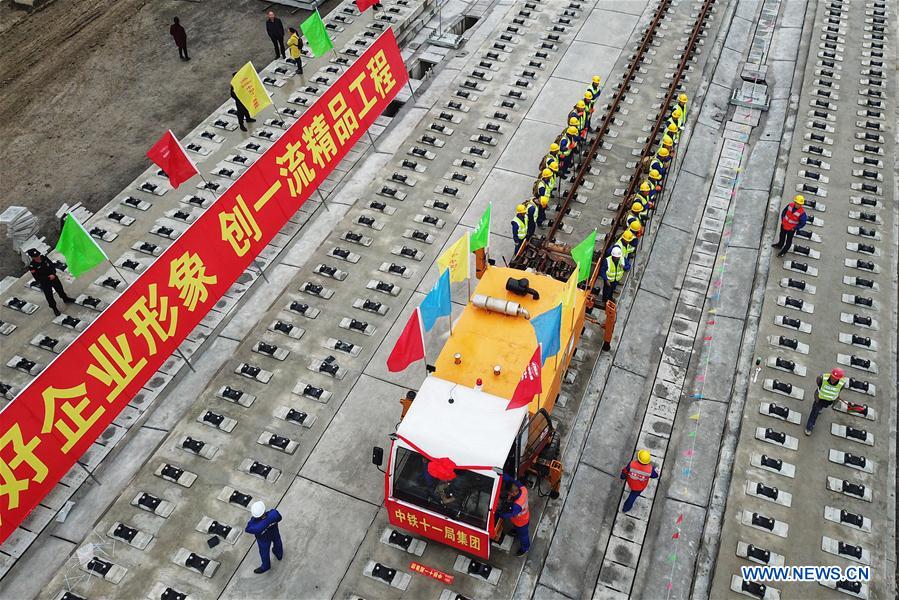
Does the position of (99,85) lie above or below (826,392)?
above

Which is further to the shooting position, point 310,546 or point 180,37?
point 180,37

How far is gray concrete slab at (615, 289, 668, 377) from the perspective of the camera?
14.7 m

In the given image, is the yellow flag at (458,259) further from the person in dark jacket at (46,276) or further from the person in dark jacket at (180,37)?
the person in dark jacket at (180,37)

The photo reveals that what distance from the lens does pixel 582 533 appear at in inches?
480

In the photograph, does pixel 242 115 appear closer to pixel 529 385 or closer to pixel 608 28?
pixel 608 28

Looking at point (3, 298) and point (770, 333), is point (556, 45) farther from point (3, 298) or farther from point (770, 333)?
point (3, 298)

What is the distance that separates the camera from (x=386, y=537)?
12008 millimetres

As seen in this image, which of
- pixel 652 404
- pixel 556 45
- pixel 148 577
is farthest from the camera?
pixel 556 45

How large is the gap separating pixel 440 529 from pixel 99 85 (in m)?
20.5

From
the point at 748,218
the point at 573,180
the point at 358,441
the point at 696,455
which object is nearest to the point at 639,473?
the point at 696,455

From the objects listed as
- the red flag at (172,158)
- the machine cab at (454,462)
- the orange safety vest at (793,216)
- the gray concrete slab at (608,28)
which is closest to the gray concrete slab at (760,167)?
the orange safety vest at (793,216)

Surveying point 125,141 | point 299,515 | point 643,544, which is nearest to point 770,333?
point 643,544

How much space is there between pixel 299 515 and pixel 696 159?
1405cm

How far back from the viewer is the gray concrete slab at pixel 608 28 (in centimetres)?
2338
